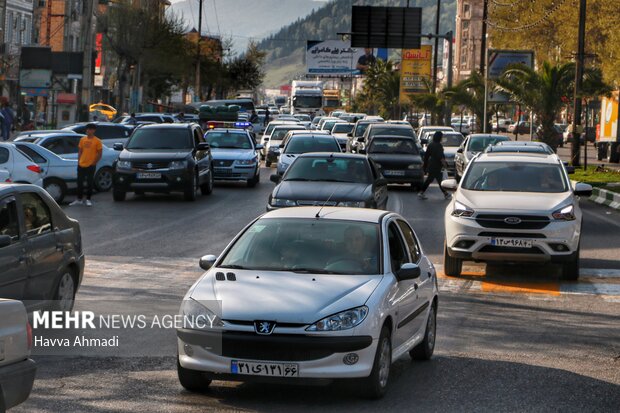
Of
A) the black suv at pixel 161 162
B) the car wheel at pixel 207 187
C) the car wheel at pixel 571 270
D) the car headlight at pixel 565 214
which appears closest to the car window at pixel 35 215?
the car headlight at pixel 565 214

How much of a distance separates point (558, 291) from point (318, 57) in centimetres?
10378

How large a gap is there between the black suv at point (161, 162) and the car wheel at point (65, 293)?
16.9 meters

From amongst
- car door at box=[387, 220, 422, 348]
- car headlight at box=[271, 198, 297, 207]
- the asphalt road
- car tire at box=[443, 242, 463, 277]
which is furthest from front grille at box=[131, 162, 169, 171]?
car door at box=[387, 220, 422, 348]

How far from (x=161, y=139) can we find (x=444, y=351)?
20.0 metres

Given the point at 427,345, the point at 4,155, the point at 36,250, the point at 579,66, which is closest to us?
the point at 427,345

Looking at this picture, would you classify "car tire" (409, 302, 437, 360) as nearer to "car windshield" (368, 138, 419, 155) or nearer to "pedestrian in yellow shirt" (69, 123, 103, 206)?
"pedestrian in yellow shirt" (69, 123, 103, 206)

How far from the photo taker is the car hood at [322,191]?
20.6m

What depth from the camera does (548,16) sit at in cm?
6962

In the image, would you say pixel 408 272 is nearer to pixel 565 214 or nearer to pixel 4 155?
pixel 565 214

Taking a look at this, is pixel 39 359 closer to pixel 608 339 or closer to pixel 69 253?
pixel 69 253

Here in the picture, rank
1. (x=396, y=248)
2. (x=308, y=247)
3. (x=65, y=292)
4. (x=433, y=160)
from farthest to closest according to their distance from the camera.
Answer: (x=433, y=160) < (x=65, y=292) < (x=396, y=248) < (x=308, y=247)

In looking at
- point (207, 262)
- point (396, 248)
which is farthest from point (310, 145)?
point (207, 262)

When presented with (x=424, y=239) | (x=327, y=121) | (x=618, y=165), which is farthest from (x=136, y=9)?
(x=424, y=239)

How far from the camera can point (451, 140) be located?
152ft
